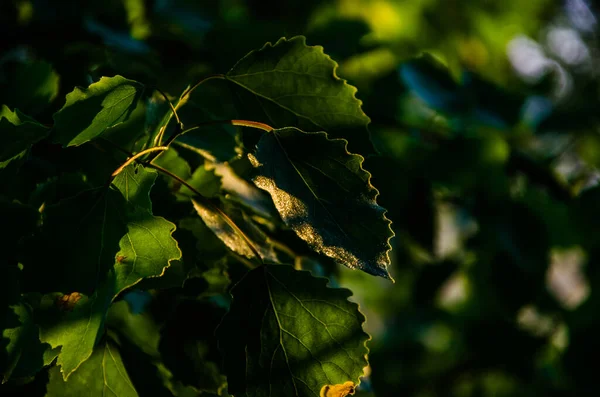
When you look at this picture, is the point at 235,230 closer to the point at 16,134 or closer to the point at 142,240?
the point at 142,240

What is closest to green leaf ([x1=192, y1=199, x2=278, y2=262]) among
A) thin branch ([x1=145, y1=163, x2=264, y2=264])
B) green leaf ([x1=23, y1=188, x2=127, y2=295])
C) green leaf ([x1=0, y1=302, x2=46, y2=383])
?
thin branch ([x1=145, y1=163, x2=264, y2=264])

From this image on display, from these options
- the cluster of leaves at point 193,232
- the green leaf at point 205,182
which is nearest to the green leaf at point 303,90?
the cluster of leaves at point 193,232

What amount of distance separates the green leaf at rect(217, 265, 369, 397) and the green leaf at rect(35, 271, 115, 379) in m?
0.13

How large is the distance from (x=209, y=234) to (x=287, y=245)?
0.51 ft

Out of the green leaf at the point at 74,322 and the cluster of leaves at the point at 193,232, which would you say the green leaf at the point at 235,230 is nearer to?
the cluster of leaves at the point at 193,232

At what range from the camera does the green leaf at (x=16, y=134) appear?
1.96ft

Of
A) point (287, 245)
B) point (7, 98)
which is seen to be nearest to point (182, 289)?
point (287, 245)

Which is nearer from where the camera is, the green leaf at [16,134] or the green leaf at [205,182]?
the green leaf at [16,134]

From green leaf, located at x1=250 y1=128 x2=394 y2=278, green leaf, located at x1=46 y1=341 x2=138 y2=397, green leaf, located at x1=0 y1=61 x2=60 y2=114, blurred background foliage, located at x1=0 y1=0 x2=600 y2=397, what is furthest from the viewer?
blurred background foliage, located at x1=0 y1=0 x2=600 y2=397

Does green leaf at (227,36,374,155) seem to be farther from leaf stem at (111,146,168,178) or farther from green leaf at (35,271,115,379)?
green leaf at (35,271,115,379)

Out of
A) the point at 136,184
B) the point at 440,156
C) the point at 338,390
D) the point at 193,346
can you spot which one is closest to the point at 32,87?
the point at 136,184

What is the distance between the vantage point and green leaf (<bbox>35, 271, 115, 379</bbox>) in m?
0.55

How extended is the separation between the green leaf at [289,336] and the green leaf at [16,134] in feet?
0.92

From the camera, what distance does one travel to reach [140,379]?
697mm
